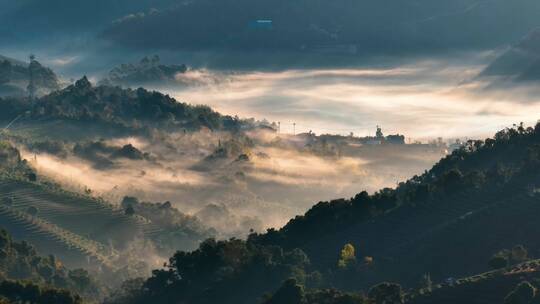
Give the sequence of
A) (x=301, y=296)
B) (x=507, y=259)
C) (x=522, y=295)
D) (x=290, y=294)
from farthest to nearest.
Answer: (x=507, y=259), (x=290, y=294), (x=301, y=296), (x=522, y=295)

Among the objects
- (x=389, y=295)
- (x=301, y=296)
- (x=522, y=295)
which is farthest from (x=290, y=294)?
(x=522, y=295)

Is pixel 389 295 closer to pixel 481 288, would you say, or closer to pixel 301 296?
pixel 481 288

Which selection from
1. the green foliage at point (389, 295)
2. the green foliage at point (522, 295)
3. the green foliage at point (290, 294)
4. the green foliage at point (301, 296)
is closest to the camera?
the green foliage at point (522, 295)

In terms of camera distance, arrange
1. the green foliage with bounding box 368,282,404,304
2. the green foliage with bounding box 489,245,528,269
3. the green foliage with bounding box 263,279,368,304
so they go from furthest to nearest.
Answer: the green foliage with bounding box 489,245,528,269
the green foliage with bounding box 263,279,368,304
the green foliage with bounding box 368,282,404,304

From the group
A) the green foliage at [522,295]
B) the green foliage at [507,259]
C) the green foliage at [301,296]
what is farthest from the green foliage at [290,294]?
the green foliage at [522,295]

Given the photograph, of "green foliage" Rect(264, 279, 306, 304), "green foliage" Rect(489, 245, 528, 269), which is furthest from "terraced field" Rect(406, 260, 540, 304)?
"green foliage" Rect(264, 279, 306, 304)

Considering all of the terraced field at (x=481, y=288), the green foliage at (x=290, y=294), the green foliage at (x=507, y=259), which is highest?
the green foliage at (x=507, y=259)

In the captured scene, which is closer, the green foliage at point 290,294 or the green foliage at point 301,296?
the green foliage at point 301,296

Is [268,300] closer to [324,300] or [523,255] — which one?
[324,300]

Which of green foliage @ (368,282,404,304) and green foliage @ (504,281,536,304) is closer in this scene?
green foliage @ (504,281,536,304)

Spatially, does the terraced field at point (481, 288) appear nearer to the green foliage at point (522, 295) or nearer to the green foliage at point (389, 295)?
the green foliage at point (389, 295)

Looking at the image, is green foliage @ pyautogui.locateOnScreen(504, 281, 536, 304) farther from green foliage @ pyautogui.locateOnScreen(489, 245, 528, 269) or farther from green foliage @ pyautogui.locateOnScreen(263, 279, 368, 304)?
green foliage @ pyautogui.locateOnScreen(489, 245, 528, 269)

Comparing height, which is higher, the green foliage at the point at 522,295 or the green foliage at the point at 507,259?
the green foliage at the point at 507,259
